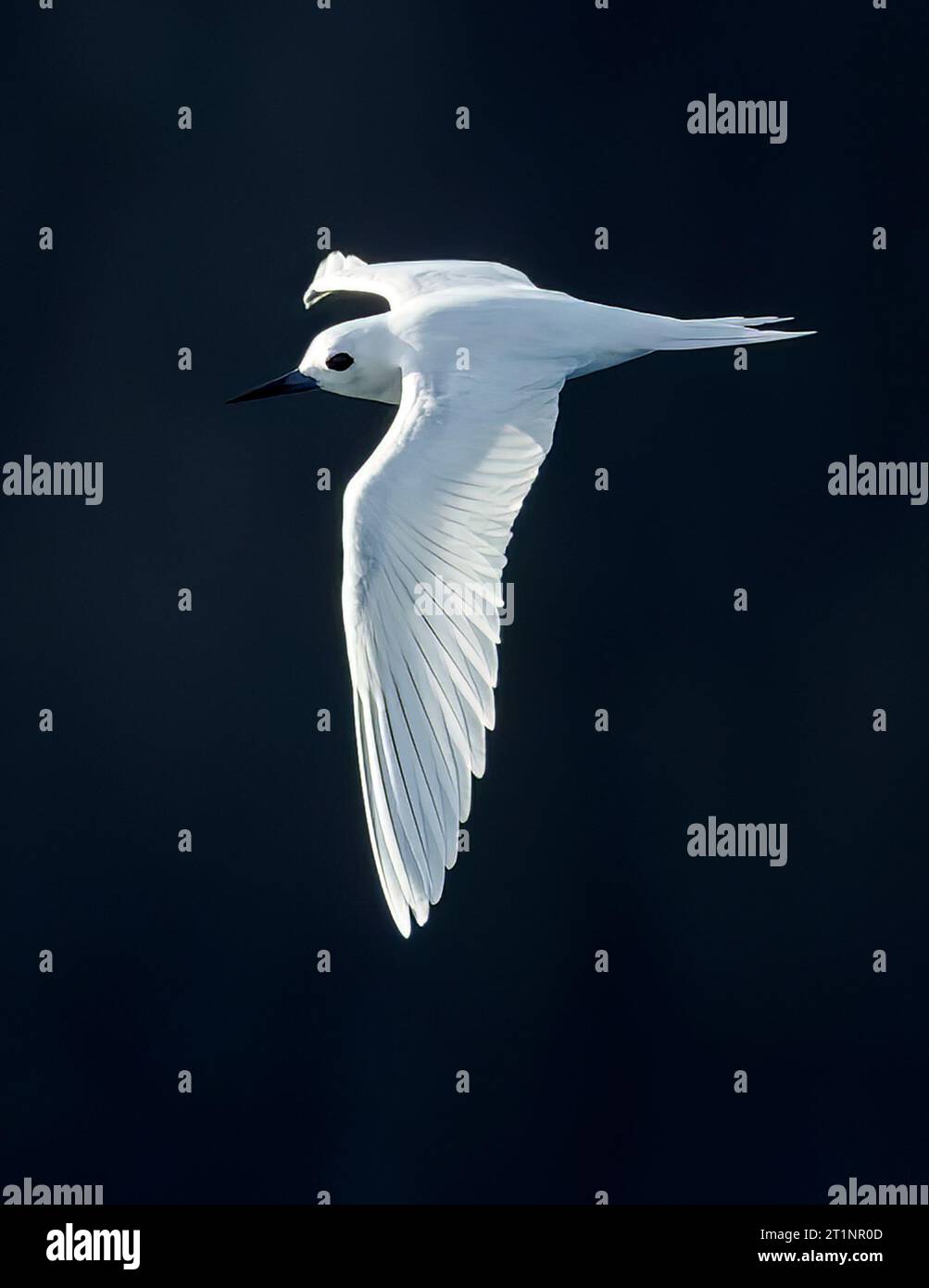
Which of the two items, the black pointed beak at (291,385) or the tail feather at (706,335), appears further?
the black pointed beak at (291,385)

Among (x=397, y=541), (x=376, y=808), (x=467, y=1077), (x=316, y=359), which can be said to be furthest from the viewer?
(x=467, y=1077)

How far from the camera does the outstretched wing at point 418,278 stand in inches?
184

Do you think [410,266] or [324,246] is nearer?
[410,266]

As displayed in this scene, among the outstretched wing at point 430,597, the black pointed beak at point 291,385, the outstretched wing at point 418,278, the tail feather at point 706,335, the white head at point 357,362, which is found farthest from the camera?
the outstretched wing at point 418,278

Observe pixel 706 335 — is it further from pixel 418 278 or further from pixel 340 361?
pixel 418 278

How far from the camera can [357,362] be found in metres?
4.29

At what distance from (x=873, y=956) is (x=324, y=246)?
2.47 meters

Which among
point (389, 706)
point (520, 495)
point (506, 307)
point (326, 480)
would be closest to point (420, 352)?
point (506, 307)

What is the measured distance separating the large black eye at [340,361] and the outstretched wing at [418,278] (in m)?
0.37

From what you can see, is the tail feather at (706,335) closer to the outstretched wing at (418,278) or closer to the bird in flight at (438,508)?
the bird in flight at (438,508)

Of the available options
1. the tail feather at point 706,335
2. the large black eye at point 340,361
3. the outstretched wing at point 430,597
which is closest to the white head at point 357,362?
the large black eye at point 340,361

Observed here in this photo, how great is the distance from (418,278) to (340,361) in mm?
492

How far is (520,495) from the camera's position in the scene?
377 cm

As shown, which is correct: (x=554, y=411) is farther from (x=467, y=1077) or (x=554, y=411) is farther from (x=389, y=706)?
(x=467, y=1077)
